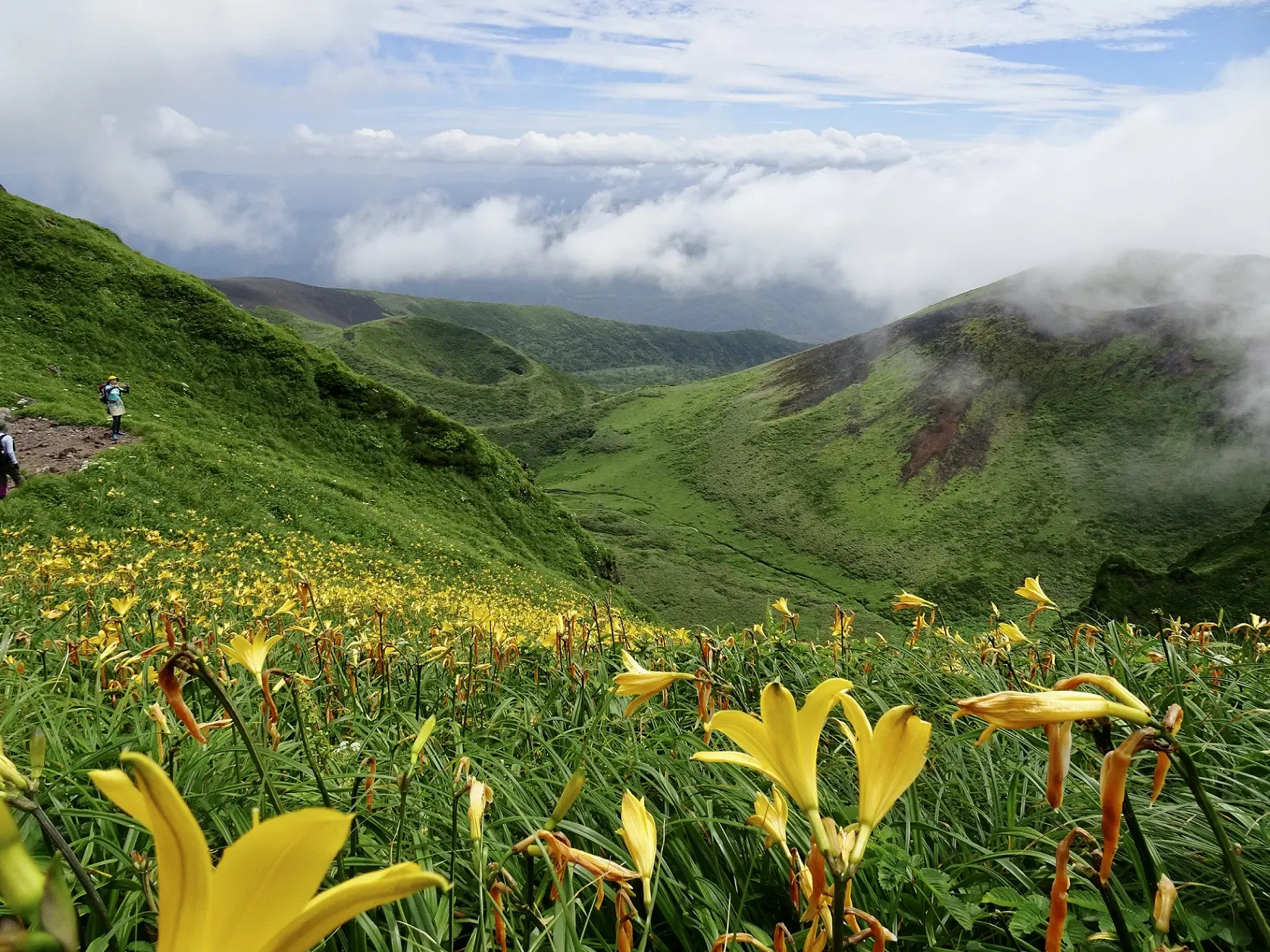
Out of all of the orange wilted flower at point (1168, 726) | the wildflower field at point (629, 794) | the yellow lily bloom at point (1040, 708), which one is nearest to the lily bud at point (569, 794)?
the wildflower field at point (629, 794)

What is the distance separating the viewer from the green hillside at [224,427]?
61.3 ft

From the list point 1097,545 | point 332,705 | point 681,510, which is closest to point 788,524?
point 681,510

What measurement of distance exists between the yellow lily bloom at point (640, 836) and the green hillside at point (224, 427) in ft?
56.6

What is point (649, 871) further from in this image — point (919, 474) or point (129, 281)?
point (919, 474)

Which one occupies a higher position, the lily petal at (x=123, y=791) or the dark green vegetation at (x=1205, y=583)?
the lily petal at (x=123, y=791)

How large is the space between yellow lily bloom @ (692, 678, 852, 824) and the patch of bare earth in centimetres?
2005

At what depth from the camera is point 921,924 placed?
2.61m

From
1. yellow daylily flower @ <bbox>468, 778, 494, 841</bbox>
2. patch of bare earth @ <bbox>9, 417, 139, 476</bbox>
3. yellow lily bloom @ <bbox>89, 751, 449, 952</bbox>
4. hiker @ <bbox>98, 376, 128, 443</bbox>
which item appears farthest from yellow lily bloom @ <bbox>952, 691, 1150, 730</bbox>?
hiker @ <bbox>98, 376, 128, 443</bbox>

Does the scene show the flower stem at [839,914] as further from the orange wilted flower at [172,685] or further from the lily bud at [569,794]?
the orange wilted flower at [172,685]

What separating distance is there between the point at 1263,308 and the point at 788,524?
54.4 metres

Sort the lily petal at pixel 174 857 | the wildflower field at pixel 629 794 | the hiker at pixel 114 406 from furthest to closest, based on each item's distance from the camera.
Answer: the hiker at pixel 114 406 < the wildflower field at pixel 629 794 < the lily petal at pixel 174 857

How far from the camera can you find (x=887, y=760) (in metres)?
1.44

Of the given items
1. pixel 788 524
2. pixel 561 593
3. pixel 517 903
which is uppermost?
pixel 517 903

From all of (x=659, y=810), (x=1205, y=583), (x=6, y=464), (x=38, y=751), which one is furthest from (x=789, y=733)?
(x=1205, y=583)
